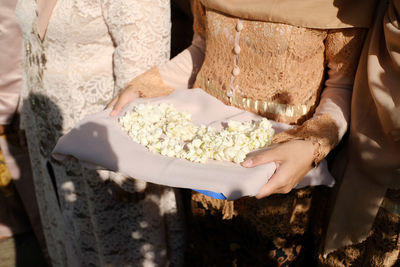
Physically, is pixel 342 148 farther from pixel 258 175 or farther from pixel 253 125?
pixel 258 175

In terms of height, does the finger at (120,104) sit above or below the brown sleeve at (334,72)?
below

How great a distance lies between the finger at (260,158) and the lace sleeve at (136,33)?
78 centimetres

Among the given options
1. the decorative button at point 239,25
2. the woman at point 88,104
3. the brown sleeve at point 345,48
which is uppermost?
the decorative button at point 239,25

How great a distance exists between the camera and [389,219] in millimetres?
1093

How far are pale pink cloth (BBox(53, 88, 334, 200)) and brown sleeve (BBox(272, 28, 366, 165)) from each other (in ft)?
0.36

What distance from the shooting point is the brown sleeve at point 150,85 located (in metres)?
1.39

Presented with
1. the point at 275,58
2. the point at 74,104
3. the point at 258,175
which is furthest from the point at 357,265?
the point at 74,104

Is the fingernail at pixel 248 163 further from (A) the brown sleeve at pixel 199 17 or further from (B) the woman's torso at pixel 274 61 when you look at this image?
(A) the brown sleeve at pixel 199 17

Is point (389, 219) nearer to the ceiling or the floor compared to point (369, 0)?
nearer to the floor

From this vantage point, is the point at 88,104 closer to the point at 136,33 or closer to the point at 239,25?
the point at 136,33

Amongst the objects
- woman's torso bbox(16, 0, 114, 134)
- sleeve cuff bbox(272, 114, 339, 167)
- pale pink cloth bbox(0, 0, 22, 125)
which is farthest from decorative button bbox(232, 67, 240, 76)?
pale pink cloth bbox(0, 0, 22, 125)

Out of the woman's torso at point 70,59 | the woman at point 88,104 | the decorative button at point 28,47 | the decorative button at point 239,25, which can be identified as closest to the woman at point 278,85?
the decorative button at point 239,25

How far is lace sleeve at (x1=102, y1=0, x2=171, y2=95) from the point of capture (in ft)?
4.62

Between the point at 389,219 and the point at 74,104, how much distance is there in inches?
54.1
